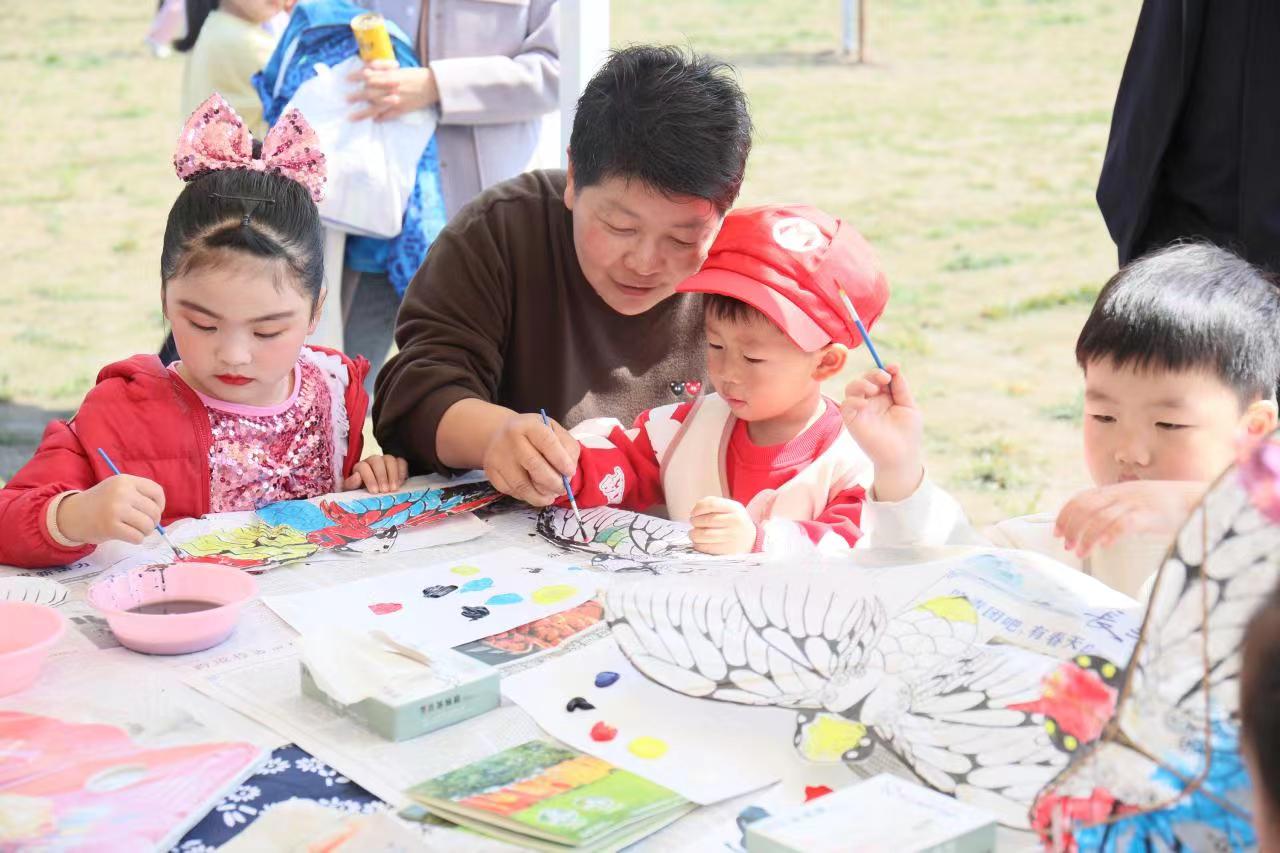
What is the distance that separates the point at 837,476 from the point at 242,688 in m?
0.76

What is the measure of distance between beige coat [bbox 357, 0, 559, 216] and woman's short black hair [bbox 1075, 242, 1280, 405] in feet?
5.42

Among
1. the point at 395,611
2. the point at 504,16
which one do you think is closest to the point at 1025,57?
the point at 504,16

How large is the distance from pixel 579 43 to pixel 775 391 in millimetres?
1246

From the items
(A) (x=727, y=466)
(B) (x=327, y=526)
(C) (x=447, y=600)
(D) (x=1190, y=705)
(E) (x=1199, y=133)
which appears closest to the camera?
(D) (x=1190, y=705)

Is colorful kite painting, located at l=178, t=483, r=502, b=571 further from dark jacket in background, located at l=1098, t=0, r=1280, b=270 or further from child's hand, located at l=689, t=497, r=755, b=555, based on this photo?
dark jacket in background, located at l=1098, t=0, r=1280, b=270

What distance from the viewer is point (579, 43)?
2.66 metres

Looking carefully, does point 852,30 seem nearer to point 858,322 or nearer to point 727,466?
point 727,466

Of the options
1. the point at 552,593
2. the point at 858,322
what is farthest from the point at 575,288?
the point at 552,593

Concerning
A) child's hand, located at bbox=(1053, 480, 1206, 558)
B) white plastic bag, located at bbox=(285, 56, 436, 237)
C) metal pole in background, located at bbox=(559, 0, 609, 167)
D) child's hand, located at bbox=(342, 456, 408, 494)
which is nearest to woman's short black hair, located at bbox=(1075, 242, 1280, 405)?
child's hand, located at bbox=(1053, 480, 1206, 558)

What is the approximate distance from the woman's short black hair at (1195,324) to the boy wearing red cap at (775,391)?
299 millimetres

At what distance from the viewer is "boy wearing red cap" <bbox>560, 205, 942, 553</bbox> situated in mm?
1633

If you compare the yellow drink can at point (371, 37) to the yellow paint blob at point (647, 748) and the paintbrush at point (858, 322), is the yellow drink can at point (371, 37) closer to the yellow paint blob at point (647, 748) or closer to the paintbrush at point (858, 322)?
the paintbrush at point (858, 322)

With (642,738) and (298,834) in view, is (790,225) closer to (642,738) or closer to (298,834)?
(642,738)

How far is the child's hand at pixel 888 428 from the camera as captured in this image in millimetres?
1438
